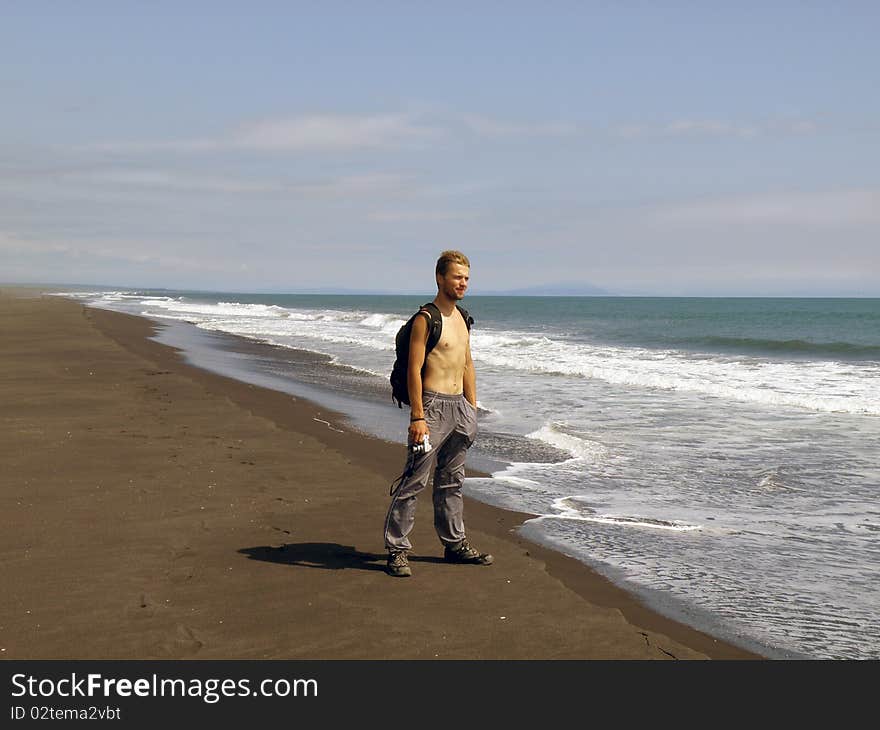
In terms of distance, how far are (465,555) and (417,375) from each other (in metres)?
1.28

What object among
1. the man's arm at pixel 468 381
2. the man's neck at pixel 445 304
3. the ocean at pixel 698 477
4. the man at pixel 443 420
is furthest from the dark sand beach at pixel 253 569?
the man's neck at pixel 445 304

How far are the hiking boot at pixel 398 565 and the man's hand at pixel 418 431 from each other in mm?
735

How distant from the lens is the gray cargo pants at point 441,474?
549 centimetres

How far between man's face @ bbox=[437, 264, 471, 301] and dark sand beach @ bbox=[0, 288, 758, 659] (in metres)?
1.82

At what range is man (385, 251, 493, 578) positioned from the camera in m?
5.42

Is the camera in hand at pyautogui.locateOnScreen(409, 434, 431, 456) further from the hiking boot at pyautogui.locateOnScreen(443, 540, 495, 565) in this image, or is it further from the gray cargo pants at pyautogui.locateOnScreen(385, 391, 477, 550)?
the hiking boot at pyautogui.locateOnScreen(443, 540, 495, 565)

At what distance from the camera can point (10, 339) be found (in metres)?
26.1

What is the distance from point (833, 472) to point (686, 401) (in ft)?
21.9

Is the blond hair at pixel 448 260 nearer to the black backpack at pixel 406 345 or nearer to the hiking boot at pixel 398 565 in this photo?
the black backpack at pixel 406 345

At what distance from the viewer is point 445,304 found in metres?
5.59

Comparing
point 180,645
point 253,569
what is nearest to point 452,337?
point 253,569

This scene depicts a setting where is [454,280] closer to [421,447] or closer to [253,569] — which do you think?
[421,447]

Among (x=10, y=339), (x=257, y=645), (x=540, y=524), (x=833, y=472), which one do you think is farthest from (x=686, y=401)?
(x=10, y=339)
